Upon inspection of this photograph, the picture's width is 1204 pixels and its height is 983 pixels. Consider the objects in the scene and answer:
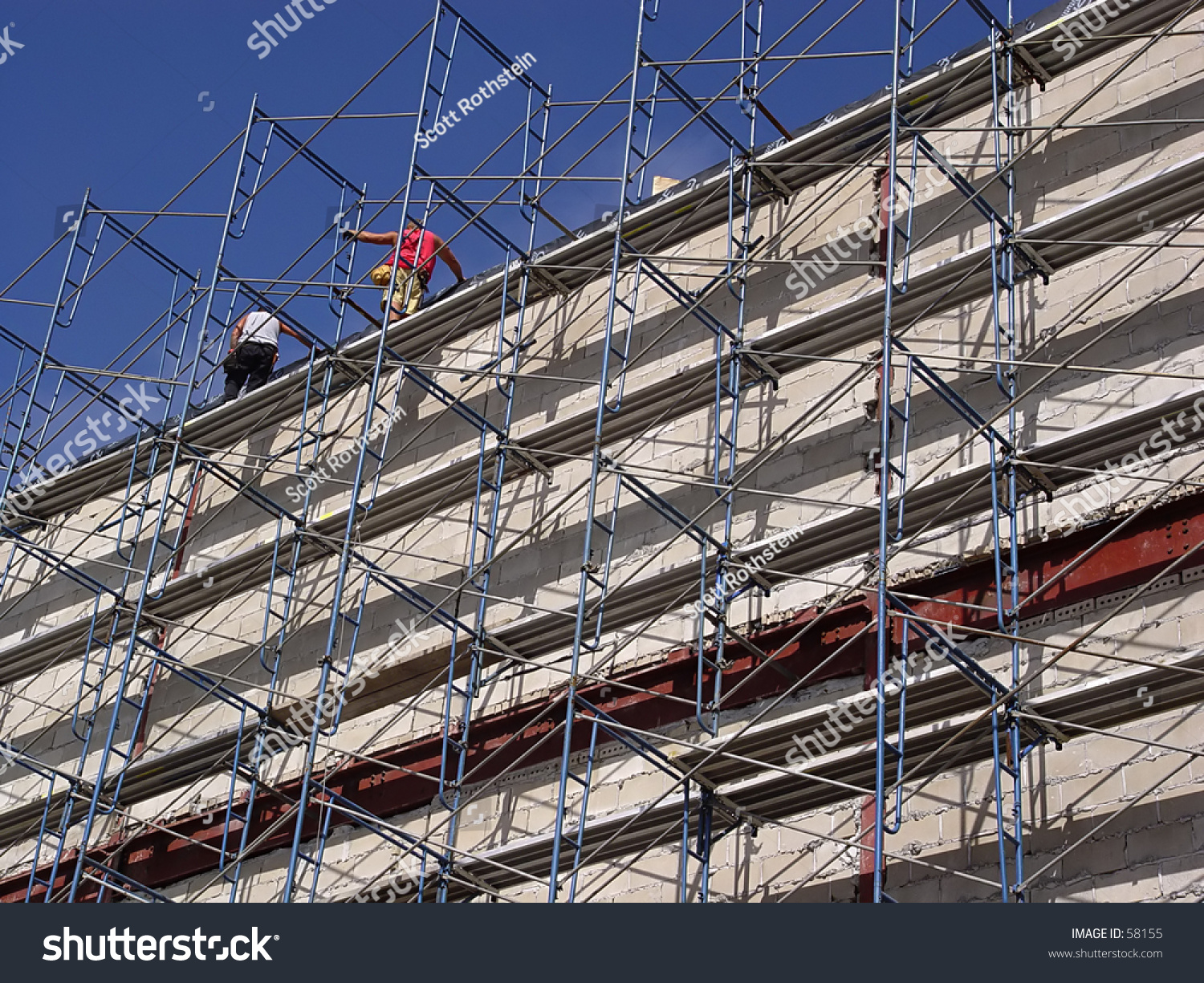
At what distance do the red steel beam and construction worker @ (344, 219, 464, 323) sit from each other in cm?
435

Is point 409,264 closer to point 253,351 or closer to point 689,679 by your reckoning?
point 253,351

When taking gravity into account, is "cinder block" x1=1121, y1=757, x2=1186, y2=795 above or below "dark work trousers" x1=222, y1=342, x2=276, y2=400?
below

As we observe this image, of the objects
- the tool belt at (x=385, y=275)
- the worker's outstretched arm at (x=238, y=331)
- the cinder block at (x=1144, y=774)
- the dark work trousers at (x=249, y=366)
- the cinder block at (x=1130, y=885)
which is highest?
the tool belt at (x=385, y=275)

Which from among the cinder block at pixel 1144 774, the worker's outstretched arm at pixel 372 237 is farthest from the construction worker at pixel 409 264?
the cinder block at pixel 1144 774

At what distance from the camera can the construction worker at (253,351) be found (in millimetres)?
17281

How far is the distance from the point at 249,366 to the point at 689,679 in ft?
21.6

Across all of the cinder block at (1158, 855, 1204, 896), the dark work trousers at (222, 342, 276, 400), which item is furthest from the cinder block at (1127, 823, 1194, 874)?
the dark work trousers at (222, 342, 276, 400)

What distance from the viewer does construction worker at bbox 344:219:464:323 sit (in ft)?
53.7

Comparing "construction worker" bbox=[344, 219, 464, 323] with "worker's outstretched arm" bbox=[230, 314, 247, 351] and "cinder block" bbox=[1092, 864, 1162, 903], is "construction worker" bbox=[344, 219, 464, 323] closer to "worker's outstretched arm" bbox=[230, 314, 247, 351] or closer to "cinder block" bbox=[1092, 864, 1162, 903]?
"worker's outstretched arm" bbox=[230, 314, 247, 351]

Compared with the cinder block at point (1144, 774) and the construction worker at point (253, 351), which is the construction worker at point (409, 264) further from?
the cinder block at point (1144, 774)

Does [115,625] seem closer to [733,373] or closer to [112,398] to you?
[112,398]

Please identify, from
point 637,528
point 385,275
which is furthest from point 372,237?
point 637,528

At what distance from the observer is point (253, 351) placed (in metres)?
17.3
